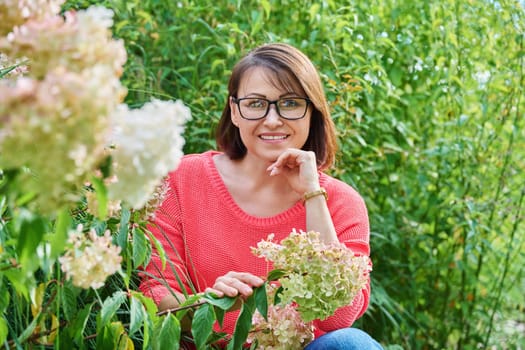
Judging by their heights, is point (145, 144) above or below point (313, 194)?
above

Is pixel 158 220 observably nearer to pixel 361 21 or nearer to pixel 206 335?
pixel 206 335

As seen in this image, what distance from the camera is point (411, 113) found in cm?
290

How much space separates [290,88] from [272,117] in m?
0.09

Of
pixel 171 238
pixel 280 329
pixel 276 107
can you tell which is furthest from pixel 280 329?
pixel 276 107

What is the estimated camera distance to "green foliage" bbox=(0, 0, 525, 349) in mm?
2604

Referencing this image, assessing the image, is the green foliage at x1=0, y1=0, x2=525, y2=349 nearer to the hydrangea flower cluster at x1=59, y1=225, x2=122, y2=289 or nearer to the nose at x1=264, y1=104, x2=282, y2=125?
the nose at x1=264, y1=104, x2=282, y2=125

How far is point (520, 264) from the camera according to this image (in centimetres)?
309

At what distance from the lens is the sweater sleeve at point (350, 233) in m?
1.80

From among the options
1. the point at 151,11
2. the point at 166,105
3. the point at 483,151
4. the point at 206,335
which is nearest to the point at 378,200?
the point at 483,151

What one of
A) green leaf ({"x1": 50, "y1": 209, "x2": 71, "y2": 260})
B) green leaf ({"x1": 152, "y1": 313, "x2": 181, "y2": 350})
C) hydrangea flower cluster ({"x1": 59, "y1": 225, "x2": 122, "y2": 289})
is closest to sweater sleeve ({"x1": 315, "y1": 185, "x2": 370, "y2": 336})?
green leaf ({"x1": 152, "y1": 313, "x2": 181, "y2": 350})

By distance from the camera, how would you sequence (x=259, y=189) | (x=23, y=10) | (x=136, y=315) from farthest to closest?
(x=259, y=189) < (x=136, y=315) < (x=23, y=10)

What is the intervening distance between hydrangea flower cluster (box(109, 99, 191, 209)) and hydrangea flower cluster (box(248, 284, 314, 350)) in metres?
0.79

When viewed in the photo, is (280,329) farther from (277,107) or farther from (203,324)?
(277,107)

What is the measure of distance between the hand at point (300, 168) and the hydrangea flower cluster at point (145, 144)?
3.54 feet
